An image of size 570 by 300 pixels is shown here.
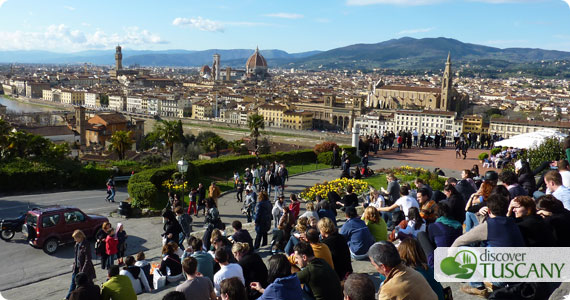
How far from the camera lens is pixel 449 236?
16.3 ft

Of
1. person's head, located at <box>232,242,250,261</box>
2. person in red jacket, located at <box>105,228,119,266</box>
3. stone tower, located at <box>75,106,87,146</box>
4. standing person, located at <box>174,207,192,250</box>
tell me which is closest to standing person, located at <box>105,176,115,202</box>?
person in red jacket, located at <box>105,228,119,266</box>

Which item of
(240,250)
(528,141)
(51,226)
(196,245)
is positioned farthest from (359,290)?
(528,141)

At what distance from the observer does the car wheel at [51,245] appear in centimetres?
870

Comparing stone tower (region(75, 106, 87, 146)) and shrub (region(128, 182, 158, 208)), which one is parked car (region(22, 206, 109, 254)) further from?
stone tower (region(75, 106, 87, 146))

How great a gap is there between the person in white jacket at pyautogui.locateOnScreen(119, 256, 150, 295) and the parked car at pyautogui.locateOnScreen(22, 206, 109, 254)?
135 inches

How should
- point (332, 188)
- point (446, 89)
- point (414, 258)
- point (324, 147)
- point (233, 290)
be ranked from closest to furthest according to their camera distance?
1. point (233, 290)
2. point (414, 258)
3. point (332, 188)
4. point (324, 147)
5. point (446, 89)

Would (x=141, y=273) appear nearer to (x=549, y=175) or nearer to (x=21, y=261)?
(x=21, y=261)

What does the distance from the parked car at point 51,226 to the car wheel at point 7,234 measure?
2.66ft

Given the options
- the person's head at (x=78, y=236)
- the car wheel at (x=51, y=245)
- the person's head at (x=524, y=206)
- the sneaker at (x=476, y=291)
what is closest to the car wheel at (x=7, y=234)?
the car wheel at (x=51, y=245)

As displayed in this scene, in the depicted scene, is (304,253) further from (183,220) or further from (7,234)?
→ (7,234)

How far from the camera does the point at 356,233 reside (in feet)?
19.7

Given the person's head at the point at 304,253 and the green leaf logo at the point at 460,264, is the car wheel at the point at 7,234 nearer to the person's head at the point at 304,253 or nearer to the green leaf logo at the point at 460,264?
the person's head at the point at 304,253

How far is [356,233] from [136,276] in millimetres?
2756

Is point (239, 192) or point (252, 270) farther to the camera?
point (239, 192)
